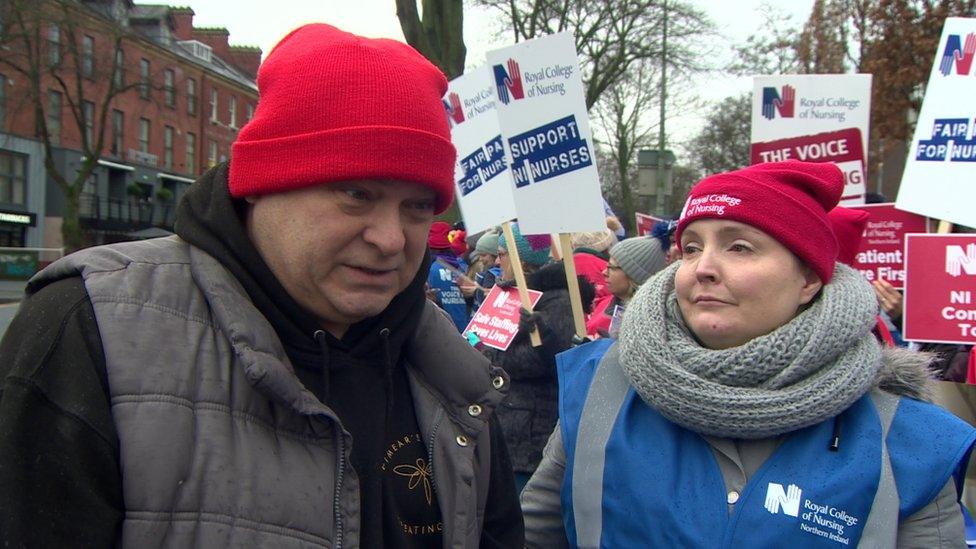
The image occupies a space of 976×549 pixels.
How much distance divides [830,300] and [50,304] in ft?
5.42

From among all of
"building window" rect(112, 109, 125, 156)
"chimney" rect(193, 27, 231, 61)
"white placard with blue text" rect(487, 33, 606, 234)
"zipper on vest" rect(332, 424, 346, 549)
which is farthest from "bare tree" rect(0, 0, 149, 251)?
"zipper on vest" rect(332, 424, 346, 549)

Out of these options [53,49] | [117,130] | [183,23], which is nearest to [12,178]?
[117,130]

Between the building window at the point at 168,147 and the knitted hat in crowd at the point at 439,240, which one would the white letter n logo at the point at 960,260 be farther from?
the building window at the point at 168,147

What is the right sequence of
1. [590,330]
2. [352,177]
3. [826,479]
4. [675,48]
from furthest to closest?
1. [675,48]
2. [590,330]
3. [826,479]
4. [352,177]

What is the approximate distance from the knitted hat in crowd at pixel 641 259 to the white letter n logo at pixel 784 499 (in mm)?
3008

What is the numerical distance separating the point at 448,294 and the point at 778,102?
329cm

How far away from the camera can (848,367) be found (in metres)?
1.88

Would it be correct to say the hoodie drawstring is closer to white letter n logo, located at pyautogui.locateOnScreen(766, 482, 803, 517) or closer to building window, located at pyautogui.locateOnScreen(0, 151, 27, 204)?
white letter n logo, located at pyautogui.locateOnScreen(766, 482, 803, 517)

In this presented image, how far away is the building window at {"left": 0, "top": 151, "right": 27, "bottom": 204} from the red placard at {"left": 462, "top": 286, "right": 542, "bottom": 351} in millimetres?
37423

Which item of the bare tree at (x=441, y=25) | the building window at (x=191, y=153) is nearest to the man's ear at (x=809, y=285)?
the bare tree at (x=441, y=25)

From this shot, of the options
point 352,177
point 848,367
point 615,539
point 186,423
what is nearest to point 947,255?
point 848,367

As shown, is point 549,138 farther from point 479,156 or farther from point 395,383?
point 395,383

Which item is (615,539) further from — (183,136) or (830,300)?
(183,136)

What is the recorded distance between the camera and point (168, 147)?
4756 centimetres
